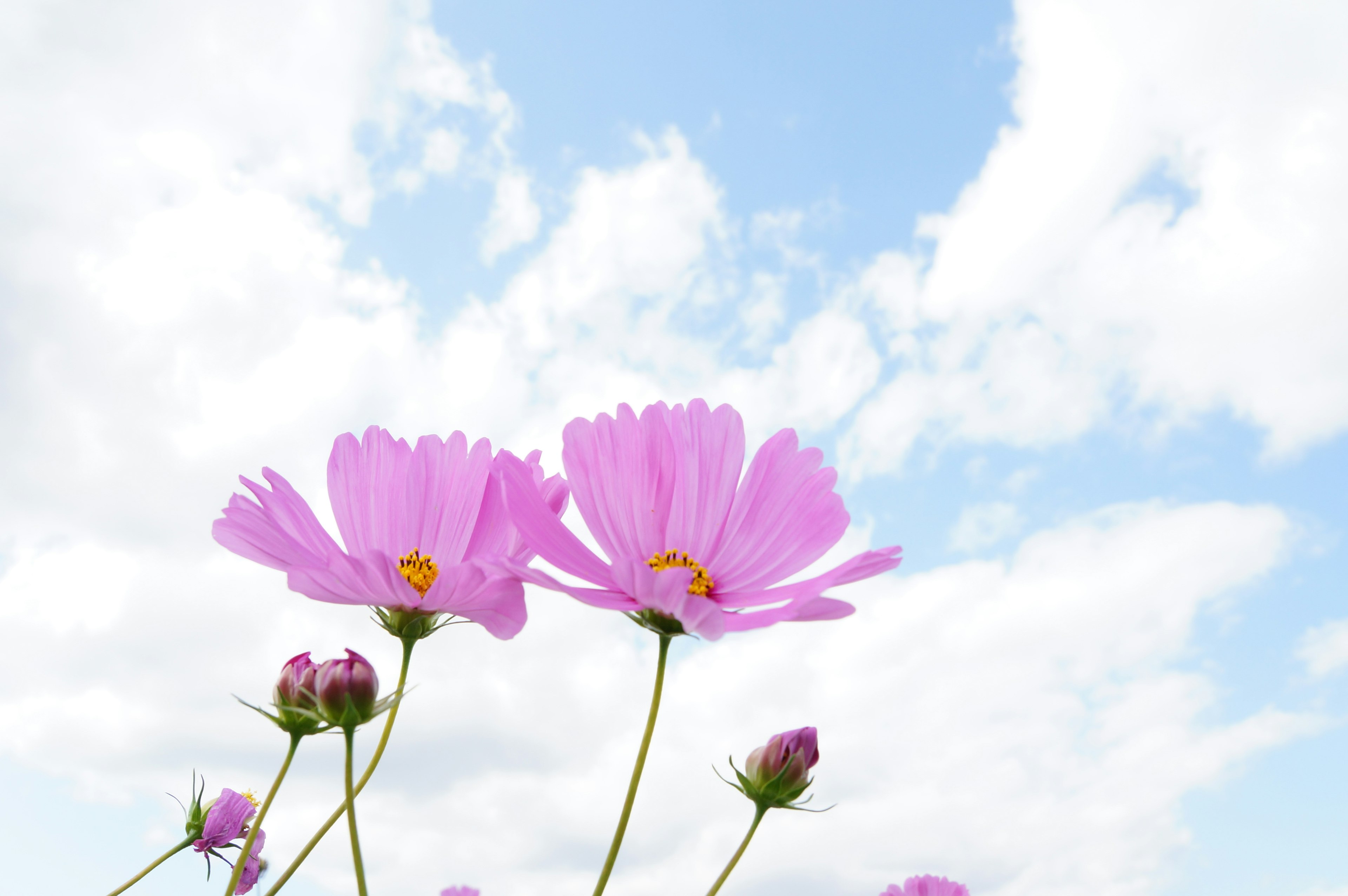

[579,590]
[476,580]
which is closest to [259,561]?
[476,580]

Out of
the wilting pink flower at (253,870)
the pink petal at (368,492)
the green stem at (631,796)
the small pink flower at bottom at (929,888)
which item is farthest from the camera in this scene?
the small pink flower at bottom at (929,888)

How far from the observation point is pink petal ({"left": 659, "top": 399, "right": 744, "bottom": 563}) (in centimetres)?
115

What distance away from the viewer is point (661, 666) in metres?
0.93

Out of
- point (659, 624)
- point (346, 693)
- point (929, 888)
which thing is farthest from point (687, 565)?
point (929, 888)

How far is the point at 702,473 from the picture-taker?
46.1 inches

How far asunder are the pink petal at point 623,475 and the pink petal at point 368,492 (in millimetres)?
263

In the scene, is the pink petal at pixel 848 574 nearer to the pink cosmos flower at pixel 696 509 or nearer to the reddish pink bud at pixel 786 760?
the pink cosmos flower at pixel 696 509

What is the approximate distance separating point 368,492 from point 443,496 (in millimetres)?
99

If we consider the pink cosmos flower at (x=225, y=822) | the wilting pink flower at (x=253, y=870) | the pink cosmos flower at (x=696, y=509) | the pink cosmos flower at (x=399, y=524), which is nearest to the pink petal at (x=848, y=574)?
the pink cosmos flower at (x=696, y=509)

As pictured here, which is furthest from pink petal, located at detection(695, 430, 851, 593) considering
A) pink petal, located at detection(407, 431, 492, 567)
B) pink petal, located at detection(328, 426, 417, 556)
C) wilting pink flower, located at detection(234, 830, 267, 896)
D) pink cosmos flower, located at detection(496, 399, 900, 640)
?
wilting pink flower, located at detection(234, 830, 267, 896)

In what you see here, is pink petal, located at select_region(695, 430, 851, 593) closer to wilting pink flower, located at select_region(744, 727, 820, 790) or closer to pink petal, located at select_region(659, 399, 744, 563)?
pink petal, located at select_region(659, 399, 744, 563)

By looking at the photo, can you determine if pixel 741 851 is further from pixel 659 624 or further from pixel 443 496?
pixel 443 496

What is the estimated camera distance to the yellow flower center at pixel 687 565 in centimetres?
114

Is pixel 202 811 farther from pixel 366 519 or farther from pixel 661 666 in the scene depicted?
pixel 661 666
